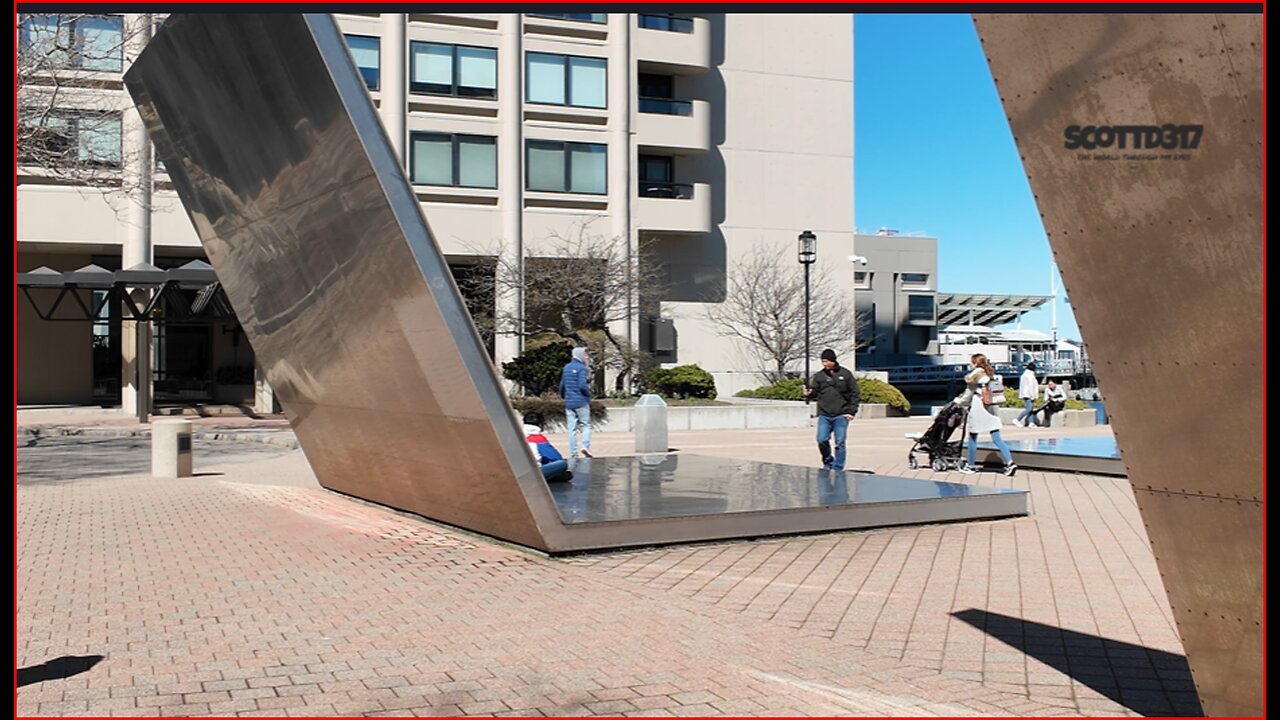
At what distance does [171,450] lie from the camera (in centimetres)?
1684

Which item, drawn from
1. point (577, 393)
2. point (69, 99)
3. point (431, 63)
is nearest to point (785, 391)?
point (431, 63)

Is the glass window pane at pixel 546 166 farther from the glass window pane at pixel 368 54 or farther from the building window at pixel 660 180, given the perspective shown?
the glass window pane at pixel 368 54

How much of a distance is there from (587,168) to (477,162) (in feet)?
12.8

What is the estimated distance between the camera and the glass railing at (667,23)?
40469mm

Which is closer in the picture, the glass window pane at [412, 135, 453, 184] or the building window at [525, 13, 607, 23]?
the glass window pane at [412, 135, 453, 184]

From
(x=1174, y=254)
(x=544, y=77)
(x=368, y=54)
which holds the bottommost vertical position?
(x=1174, y=254)

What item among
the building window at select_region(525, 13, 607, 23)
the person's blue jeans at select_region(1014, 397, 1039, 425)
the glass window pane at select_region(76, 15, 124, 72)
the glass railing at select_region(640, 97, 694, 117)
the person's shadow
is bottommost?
the person's shadow

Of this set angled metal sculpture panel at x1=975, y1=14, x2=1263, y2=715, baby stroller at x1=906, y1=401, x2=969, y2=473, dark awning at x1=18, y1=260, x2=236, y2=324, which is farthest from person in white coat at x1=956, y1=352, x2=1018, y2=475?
dark awning at x1=18, y1=260, x2=236, y2=324

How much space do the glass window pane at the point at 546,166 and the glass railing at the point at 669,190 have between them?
3754mm

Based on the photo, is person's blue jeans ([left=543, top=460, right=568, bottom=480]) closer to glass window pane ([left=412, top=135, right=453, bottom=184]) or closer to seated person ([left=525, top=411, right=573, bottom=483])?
seated person ([left=525, top=411, right=573, bottom=483])

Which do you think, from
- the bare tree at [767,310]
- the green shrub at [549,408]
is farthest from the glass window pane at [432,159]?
the green shrub at [549,408]

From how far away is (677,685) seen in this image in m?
5.62

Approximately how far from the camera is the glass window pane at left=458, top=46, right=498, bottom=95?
3697 cm

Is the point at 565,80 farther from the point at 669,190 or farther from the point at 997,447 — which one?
the point at 997,447
